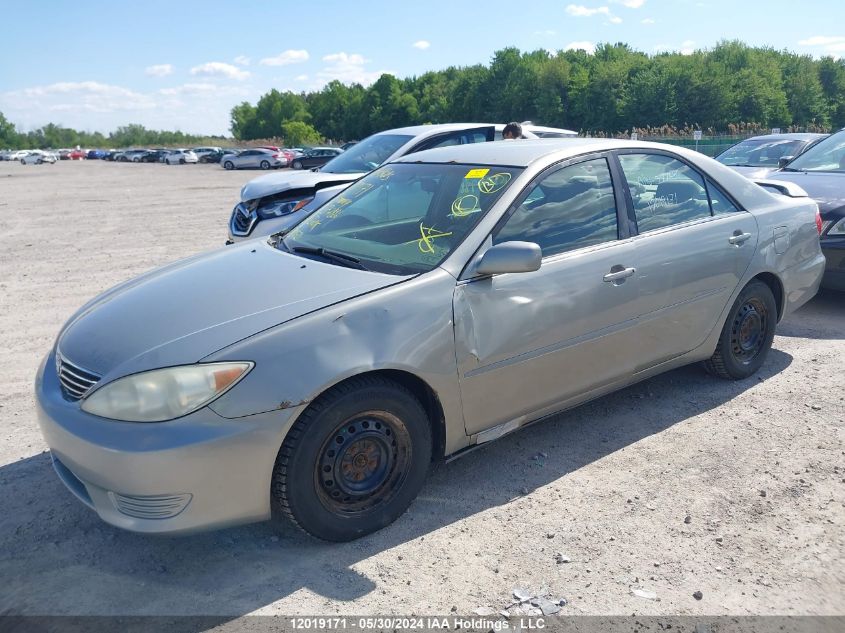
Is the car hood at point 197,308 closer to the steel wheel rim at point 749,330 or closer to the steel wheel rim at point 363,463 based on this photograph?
the steel wheel rim at point 363,463

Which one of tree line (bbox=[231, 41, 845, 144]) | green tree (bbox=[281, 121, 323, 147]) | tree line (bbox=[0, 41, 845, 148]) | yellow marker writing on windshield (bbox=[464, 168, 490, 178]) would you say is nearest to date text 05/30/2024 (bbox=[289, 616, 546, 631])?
yellow marker writing on windshield (bbox=[464, 168, 490, 178])

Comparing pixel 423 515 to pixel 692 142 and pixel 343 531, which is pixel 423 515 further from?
pixel 692 142

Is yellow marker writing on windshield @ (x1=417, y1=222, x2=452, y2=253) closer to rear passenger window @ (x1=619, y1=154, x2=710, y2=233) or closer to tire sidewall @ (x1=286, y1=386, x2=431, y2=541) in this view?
tire sidewall @ (x1=286, y1=386, x2=431, y2=541)

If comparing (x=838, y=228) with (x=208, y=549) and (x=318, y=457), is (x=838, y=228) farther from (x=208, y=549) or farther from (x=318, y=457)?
(x=208, y=549)

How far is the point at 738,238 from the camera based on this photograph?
449 centimetres

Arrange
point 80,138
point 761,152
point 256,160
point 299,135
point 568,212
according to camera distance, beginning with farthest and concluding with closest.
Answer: point 80,138, point 299,135, point 256,160, point 761,152, point 568,212

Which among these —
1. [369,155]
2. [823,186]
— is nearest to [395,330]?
[823,186]

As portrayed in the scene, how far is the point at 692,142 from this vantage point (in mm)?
28328

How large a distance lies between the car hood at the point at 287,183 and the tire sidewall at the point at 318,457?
5.63 meters

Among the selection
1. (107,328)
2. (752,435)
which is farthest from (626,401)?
(107,328)

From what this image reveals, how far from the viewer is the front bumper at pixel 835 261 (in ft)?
20.2

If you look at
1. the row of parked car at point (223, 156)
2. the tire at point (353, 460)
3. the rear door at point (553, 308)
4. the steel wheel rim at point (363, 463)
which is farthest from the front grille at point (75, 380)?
the row of parked car at point (223, 156)

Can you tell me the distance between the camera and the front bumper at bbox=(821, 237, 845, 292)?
20.2 ft

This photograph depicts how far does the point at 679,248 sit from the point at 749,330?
1.10m
